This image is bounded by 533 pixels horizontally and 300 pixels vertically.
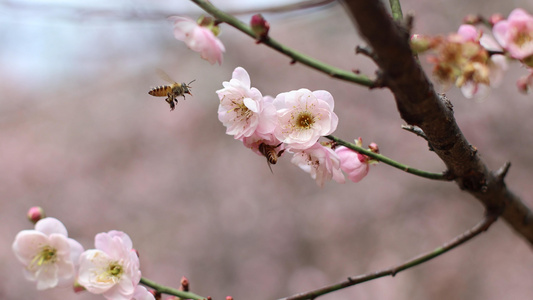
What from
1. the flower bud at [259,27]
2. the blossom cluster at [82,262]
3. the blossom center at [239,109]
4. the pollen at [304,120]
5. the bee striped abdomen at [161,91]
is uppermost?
the bee striped abdomen at [161,91]

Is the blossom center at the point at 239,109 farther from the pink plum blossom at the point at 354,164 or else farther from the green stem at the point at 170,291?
the green stem at the point at 170,291

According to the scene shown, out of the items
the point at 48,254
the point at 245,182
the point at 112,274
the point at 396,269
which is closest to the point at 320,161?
the point at 396,269

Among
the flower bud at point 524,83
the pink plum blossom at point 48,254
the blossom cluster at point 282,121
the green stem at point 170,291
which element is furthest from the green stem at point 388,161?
the pink plum blossom at point 48,254

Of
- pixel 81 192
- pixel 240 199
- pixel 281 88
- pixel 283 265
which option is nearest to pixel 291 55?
pixel 283 265

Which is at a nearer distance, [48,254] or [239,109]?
[239,109]

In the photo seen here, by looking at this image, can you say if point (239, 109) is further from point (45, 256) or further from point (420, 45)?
point (45, 256)

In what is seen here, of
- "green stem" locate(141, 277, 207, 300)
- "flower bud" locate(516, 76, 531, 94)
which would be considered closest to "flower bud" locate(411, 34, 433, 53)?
"flower bud" locate(516, 76, 531, 94)
